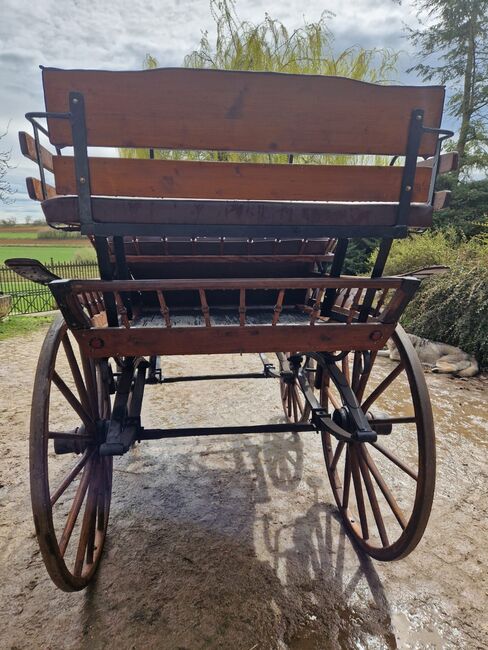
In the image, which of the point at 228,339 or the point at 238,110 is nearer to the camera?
the point at 238,110

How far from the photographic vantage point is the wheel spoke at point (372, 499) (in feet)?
6.57

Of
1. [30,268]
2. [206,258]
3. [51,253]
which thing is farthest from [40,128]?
[51,253]

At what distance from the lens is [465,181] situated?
10.3 meters

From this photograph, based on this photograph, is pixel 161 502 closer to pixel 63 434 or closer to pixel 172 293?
pixel 63 434

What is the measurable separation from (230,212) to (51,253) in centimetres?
3299

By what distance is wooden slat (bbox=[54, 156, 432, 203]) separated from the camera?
132 centimetres

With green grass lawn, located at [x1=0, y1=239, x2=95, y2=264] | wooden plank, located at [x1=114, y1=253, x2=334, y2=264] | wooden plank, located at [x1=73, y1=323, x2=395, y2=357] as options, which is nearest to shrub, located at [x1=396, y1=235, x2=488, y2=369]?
wooden plank, located at [x1=114, y1=253, x2=334, y2=264]

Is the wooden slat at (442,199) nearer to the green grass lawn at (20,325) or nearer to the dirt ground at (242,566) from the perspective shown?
the dirt ground at (242,566)

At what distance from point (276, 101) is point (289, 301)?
1542 millimetres

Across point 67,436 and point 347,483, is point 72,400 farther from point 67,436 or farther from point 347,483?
point 347,483

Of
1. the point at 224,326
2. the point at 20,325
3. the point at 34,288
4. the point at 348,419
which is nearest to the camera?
the point at 224,326

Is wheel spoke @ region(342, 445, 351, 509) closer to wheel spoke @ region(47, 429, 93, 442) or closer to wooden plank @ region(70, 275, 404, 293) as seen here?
wooden plank @ region(70, 275, 404, 293)

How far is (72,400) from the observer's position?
1.82m

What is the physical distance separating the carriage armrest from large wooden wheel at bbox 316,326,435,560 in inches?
63.4
